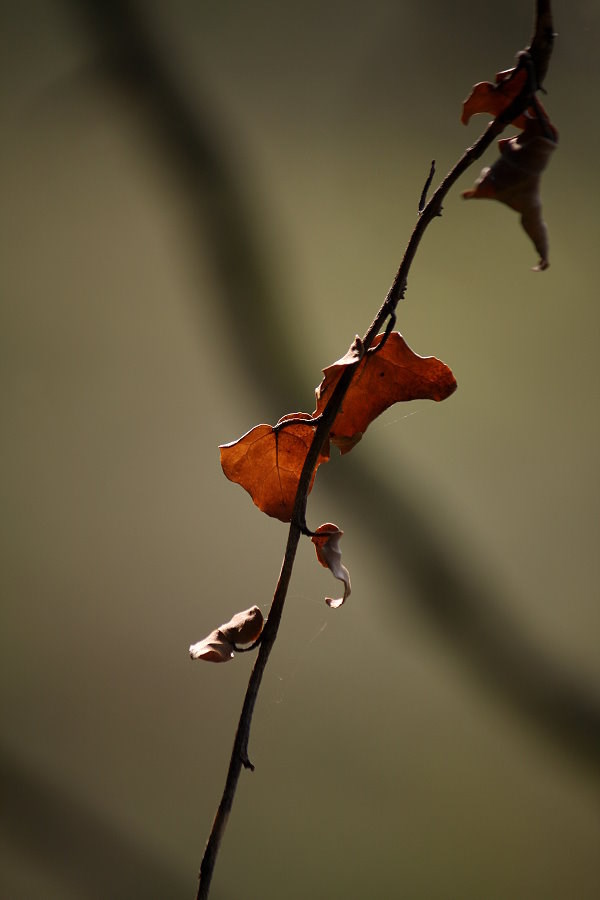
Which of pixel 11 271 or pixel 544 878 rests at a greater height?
pixel 11 271

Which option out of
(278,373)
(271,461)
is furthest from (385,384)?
(278,373)

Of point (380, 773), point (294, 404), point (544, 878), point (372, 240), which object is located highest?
point (372, 240)

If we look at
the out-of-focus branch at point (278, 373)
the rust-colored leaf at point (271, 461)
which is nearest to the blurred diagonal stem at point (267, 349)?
the out-of-focus branch at point (278, 373)

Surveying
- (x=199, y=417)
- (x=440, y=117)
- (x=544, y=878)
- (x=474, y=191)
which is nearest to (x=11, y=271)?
(x=199, y=417)

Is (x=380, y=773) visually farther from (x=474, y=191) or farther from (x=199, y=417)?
(x=474, y=191)

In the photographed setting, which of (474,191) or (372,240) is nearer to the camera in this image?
(474,191)
